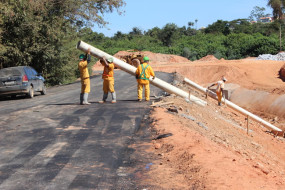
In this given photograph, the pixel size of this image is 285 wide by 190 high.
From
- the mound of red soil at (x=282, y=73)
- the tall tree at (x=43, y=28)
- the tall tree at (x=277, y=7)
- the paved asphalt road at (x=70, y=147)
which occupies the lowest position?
the mound of red soil at (x=282, y=73)

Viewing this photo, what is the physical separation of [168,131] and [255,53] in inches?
2270

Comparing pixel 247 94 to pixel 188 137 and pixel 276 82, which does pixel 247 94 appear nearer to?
pixel 276 82

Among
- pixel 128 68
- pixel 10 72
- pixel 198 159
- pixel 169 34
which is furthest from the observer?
pixel 169 34

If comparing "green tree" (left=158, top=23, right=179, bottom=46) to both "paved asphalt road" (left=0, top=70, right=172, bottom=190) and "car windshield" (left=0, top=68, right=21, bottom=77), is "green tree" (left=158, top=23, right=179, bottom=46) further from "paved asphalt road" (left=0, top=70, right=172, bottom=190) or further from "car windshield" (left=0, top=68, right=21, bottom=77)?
"paved asphalt road" (left=0, top=70, right=172, bottom=190)

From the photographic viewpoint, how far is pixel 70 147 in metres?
8.50

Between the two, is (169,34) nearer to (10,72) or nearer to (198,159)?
(10,72)

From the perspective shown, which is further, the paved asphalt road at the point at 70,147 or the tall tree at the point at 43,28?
the tall tree at the point at 43,28

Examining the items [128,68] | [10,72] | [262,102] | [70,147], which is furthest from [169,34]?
[70,147]

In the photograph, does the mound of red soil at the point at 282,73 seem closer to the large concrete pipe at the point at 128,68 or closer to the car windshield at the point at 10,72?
the large concrete pipe at the point at 128,68

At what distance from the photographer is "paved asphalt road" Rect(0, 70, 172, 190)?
253 inches

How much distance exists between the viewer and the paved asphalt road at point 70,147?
642cm

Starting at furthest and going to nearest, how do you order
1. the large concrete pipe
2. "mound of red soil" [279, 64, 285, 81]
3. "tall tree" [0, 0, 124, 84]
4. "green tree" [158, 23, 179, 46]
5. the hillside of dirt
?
"green tree" [158, 23, 179, 46] < "mound of red soil" [279, 64, 285, 81] < "tall tree" [0, 0, 124, 84] < the large concrete pipe < the hillside of dirt

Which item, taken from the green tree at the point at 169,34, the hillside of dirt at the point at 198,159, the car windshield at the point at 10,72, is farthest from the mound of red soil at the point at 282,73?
the green tree at the point at 169,34

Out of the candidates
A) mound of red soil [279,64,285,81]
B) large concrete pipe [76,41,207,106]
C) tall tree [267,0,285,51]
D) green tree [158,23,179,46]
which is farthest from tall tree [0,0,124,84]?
green tree [158,23,179,46]
